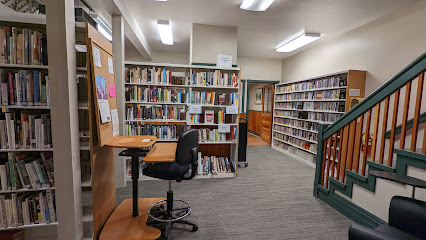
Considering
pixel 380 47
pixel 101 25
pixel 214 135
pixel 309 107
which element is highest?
pixel 101 25

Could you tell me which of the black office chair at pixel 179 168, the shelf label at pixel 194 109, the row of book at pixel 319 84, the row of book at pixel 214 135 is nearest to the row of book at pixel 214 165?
the row of book at pixel 214 135

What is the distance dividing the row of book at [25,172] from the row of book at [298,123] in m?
5.15

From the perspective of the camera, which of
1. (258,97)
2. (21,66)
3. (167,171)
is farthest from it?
(258,97)

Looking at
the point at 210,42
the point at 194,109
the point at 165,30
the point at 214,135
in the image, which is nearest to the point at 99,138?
the point at 194,109

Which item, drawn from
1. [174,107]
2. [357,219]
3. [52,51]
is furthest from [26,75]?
[357,219]

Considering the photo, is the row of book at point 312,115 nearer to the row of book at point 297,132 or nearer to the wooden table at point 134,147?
the row of book at point 297,132

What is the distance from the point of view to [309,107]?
5.11m

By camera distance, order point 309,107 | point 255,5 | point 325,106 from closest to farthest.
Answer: point 255,5 < point 325,106 < point 309,107

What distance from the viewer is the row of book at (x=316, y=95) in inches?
162

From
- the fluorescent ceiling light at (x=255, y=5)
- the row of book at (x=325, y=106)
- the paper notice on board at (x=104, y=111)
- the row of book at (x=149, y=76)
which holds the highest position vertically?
the fluorescent ceiling light at (x=255, y=5)

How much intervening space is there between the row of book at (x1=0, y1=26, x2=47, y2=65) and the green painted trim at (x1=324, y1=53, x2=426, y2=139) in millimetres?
3475

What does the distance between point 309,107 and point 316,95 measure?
0.38m

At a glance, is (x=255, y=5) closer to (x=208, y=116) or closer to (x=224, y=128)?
(x=208, y=116)

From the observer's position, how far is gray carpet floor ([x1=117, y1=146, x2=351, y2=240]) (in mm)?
2213
